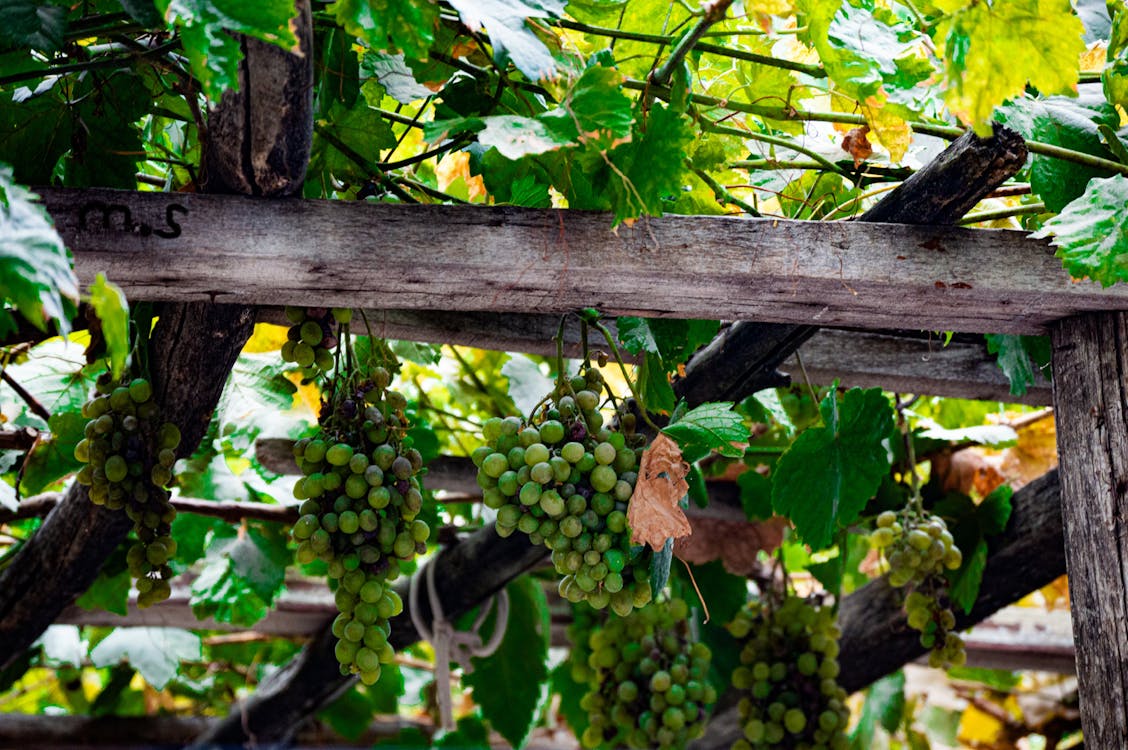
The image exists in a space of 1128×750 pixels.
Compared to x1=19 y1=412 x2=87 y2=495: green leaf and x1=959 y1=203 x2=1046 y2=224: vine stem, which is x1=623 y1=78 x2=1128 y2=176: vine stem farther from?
x1=19 y1=412 x2=87 y2=495: green leaf

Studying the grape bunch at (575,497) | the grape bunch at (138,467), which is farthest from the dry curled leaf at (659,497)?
the grape bunch at (138,467)

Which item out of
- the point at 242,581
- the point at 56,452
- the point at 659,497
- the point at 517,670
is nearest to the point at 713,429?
the point at 659,497

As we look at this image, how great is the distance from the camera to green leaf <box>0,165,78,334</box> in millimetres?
789

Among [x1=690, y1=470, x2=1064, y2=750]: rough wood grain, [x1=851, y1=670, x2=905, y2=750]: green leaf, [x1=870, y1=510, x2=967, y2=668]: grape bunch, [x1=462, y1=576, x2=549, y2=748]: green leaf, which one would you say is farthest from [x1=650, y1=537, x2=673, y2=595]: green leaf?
[x1=851, y1=670, x2=905, y2=750]: green leaf

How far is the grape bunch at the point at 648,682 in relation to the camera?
1.88 m

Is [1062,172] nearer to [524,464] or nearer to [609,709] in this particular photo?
[524,464]

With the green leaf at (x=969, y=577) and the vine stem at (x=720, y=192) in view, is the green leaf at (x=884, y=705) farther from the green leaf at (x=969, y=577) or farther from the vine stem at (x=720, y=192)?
the vine stem at (x=720, y=192)

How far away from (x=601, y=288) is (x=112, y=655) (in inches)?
63.9

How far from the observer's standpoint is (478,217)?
108 cm

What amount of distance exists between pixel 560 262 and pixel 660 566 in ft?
1.07

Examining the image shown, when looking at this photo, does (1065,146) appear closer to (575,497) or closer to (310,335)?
(575,497)

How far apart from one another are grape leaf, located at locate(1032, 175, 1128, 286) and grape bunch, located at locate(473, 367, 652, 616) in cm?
46

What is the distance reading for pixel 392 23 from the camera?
92 cm

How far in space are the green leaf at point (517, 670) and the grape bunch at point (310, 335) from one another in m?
1.14
